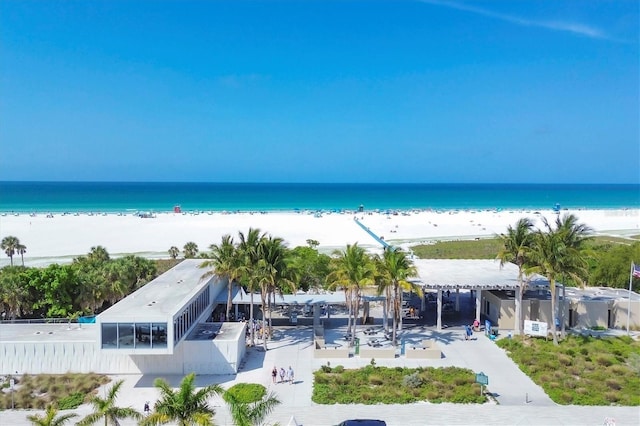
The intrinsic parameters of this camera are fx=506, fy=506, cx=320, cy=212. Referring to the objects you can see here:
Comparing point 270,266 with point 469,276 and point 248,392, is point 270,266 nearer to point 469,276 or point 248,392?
point 248,392

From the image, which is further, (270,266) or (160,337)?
(270,266)

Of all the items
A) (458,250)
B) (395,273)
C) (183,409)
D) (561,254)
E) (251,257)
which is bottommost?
(458,250)

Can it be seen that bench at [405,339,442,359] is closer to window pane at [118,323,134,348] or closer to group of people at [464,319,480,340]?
group of people at [464,319,480,340]

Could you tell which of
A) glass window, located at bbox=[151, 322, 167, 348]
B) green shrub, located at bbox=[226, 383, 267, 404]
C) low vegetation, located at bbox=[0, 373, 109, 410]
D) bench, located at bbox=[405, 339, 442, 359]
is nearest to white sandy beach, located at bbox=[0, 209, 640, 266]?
low vegetation, located at bbox=[0, 373, 109, 410]

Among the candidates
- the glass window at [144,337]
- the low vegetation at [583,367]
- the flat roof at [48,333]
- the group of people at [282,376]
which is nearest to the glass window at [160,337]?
the glass window at [144,337]

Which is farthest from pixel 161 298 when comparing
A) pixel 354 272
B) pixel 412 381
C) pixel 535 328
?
pixel 535 328

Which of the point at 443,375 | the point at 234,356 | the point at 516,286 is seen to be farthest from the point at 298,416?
the point at 516,286
